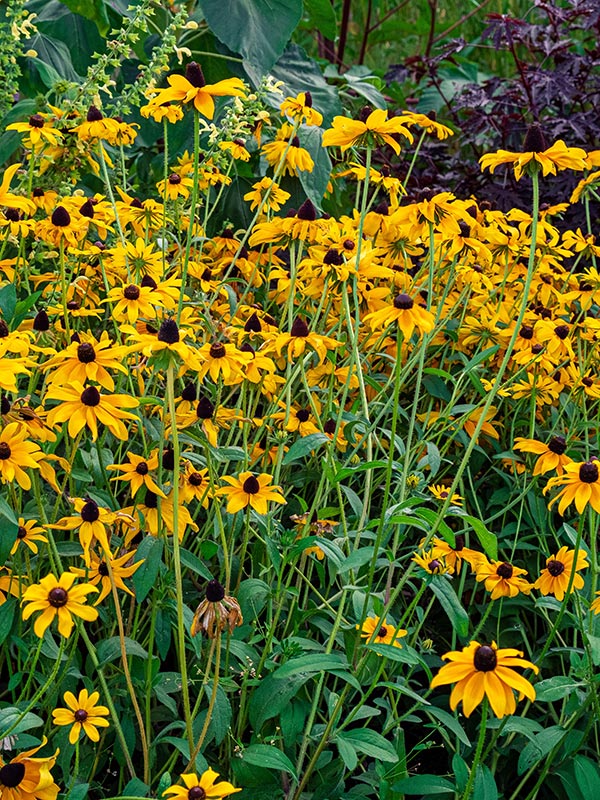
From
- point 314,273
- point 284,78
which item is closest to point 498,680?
point 314,273

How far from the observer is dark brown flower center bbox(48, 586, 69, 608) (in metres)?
0.98

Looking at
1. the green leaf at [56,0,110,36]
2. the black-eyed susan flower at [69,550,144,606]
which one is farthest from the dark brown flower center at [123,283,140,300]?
the green leaf at [56,0,110,36]

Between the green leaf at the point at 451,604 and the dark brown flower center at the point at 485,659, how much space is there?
0.82ft

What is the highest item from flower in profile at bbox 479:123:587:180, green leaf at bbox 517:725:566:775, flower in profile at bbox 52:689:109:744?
flower in profile at bbox 479:123:587:180

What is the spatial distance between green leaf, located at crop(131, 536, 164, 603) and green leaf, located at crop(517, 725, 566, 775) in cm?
50

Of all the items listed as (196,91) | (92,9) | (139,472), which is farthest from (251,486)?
(92,9)

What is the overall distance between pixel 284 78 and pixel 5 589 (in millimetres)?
1671

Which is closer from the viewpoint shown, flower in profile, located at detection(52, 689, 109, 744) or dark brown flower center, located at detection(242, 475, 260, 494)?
flower in profile, located at detection(52, 689, 109, 744)

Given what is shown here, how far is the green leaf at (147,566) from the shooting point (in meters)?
1.09

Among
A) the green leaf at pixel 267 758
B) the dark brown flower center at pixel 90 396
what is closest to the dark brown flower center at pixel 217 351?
the dark brown flower center at pixel 90 396

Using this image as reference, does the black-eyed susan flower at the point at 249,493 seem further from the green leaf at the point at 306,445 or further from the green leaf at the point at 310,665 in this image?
the green leaf at the point at 310,665

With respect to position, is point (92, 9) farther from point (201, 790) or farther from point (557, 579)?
point (201, 790)

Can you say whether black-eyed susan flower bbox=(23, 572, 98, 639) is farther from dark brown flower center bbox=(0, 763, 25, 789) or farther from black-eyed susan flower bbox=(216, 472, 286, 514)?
black-eyed susan flower bbox=(216, 472, 286, 514)

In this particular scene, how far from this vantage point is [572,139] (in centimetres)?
278
